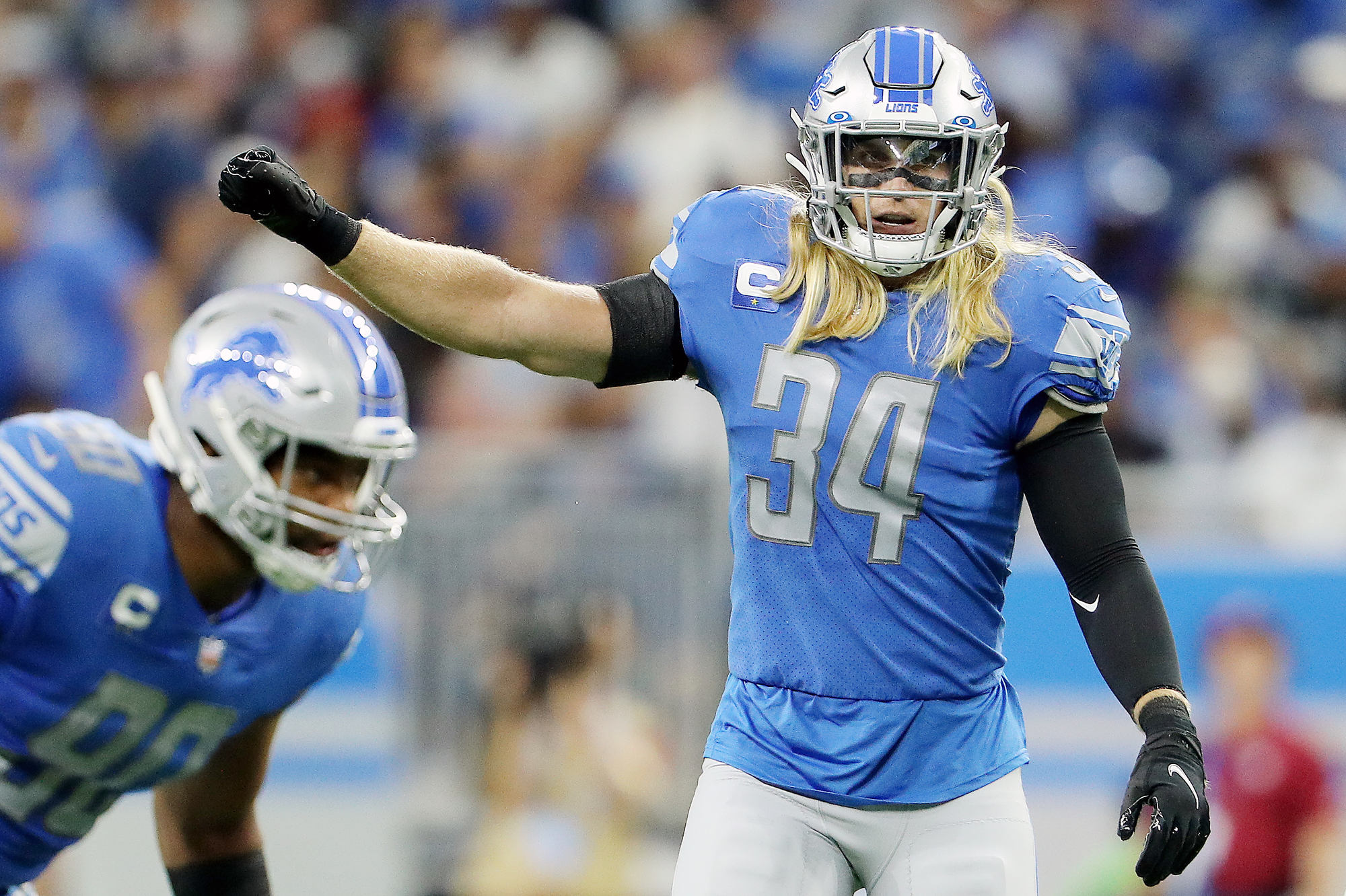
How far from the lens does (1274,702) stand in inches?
229

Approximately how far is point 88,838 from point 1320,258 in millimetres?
5256

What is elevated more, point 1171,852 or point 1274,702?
point 1171,852

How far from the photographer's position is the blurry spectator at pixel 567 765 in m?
5.95

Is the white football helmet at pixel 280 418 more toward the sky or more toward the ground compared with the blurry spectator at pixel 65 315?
more toward the sky

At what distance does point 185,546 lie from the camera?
3143mm

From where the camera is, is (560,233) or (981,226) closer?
(981,226)

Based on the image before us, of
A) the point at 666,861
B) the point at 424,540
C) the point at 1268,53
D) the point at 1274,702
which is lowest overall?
the point at 666,861

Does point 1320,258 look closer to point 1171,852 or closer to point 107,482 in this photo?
point 1171,852

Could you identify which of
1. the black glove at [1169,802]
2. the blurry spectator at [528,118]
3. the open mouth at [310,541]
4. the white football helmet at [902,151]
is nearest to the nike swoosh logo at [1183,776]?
the black glove at [1169,802]

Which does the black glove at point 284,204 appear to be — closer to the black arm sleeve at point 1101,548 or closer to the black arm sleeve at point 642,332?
the black arm sleeve at point 642,332

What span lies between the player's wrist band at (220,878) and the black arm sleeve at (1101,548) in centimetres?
166

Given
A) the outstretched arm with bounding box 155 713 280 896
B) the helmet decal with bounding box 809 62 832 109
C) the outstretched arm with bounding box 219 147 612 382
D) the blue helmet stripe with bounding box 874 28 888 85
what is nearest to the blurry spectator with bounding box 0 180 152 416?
the outstretched arm with bounding box 155 713 280 896

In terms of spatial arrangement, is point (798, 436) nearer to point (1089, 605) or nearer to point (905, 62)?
point (1089, 605)

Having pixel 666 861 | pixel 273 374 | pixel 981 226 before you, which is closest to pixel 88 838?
pixel 666 861
